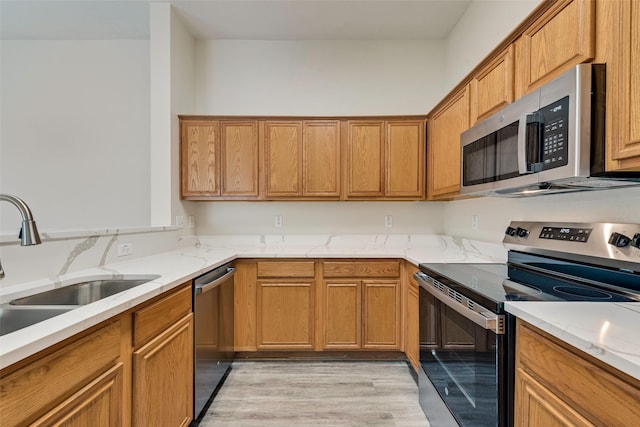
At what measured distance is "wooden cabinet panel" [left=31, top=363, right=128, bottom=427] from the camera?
87 centimetres

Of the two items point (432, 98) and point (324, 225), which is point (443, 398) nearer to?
point (324, 225)

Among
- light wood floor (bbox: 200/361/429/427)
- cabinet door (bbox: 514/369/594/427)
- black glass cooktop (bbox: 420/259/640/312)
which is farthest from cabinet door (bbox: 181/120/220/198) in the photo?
cabinet door (bbox: 514/369/594/427)

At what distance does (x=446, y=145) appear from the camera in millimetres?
2506

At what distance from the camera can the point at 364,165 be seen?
2.96m

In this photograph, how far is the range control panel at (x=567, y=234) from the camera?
4.49 ft

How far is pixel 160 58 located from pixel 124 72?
2.61 feet

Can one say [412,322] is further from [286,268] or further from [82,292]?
[82,292]

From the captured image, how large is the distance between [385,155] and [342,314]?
58.8 inches

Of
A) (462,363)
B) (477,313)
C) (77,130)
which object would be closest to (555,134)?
(477,313)

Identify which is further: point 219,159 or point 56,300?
point 219,159

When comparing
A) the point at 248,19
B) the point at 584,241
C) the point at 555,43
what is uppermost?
the point at 248,19

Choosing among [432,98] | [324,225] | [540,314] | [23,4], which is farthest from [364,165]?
[23,4]

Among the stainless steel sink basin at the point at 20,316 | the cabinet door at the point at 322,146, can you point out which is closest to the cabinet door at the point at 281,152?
the cabinet door at the point at 322,146

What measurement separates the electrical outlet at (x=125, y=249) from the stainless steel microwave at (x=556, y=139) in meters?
2.27
